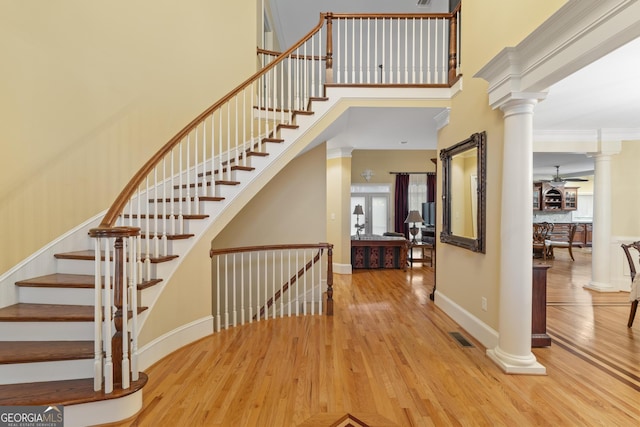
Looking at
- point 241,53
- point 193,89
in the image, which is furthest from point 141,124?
point 241,53

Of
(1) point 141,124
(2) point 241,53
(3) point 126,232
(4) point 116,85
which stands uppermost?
(2) point 241,53

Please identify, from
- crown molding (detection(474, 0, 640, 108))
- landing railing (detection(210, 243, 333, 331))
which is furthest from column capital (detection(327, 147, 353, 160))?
crown molding (detection(474, 0, 640, 108))

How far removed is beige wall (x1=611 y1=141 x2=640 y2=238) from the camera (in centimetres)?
520

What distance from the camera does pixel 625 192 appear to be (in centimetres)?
523

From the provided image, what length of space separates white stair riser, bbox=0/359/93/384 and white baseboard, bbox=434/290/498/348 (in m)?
3.34

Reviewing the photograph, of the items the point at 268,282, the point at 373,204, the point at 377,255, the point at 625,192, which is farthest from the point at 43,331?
the point at 373,204

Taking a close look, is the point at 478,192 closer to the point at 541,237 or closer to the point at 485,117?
the point at 485,117

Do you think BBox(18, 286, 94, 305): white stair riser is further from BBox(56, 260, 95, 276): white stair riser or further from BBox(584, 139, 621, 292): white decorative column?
BBox(584, 139, 621, 292): white decorative column

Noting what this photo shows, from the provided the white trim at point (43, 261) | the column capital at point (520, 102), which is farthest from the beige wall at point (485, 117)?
the white trim at point (43, 261)

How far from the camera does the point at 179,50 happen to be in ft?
13.3

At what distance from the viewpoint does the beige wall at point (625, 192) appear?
205 inches

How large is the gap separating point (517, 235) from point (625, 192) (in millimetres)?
4412

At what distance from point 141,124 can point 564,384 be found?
15.8ft

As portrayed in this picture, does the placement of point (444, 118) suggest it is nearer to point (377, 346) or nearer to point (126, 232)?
point (377, 346)
